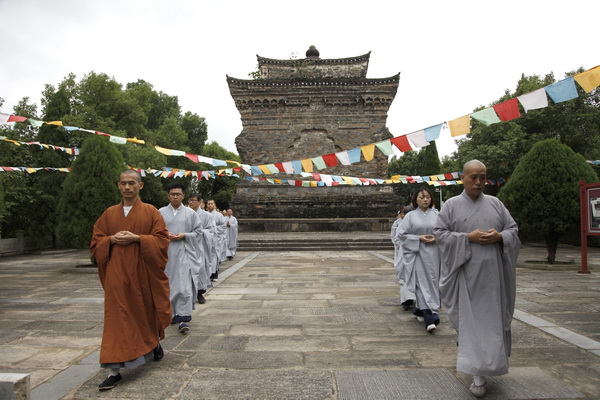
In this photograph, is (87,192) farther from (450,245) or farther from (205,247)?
(450,245)

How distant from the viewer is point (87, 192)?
10.8 metres

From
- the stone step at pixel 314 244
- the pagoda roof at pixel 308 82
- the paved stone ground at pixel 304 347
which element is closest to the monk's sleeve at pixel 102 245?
the paved stone ground at pixel 304 347

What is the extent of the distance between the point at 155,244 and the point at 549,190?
8899mm

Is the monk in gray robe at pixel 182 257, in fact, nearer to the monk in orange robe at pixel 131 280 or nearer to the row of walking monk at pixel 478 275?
the monk in orange robe at pixel 131 280

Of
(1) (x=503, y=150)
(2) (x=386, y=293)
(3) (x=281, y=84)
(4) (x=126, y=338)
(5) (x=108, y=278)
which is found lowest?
(2) (x=386, y=293)

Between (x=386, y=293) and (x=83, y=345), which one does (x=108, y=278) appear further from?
(x=386, y=293)

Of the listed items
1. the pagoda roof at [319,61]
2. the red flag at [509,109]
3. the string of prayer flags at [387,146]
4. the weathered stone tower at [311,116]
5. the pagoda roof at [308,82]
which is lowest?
the string of prayer flags at [387,146]

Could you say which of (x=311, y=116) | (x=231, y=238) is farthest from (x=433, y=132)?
(x=311, y=116)

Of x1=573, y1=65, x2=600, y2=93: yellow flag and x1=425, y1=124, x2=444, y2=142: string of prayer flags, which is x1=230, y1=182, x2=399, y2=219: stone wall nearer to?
x1=425, y1=124, x2=444, y2=142: string of prayer flags

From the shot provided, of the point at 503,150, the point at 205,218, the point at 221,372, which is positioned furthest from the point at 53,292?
the point at 503,150

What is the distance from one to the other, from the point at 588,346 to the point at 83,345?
16.4 ft

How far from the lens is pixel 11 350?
13.6 ft

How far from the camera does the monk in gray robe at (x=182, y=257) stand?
493 cm

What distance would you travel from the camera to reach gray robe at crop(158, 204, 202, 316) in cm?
494
